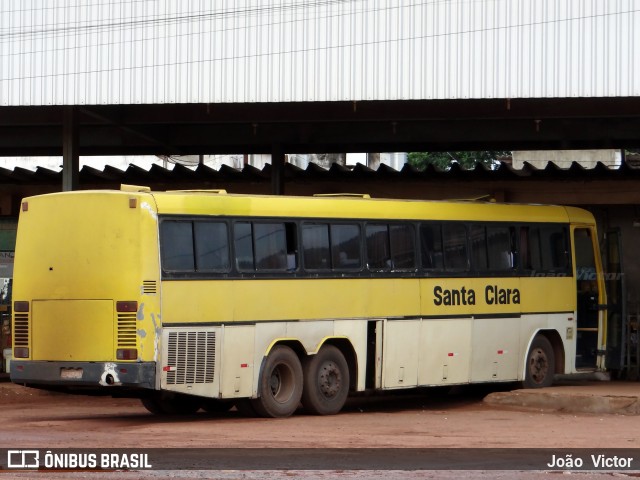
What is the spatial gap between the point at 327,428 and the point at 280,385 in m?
1.97

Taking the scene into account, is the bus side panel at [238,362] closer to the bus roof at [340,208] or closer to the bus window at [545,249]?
the bus roof at [340,208]

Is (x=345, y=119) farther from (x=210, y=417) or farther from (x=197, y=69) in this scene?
(x=210, y=417)

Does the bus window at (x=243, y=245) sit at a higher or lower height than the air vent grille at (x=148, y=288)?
higher

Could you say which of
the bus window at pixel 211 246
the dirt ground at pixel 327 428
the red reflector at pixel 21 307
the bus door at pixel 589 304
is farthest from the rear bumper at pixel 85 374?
the bus door at pixel 589 304

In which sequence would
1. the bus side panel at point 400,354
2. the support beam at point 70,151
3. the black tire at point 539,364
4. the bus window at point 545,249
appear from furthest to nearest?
the support beam at point 70,151 < the black tire at point 539,364 < the bus window at point 545,249 < the bus side panel at point 400,354

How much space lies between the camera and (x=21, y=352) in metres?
16.8

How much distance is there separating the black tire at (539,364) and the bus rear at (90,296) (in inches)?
305

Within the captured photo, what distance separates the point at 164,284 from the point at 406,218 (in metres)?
4.67

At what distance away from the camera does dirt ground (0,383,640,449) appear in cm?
1392

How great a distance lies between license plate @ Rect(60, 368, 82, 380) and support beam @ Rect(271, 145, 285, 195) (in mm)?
9820

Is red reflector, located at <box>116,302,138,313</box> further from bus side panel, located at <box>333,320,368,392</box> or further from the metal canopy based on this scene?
the metal canopy

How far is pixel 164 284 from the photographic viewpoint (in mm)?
16219

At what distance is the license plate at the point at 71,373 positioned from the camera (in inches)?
637

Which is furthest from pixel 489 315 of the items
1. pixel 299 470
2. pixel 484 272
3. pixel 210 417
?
pixel 299 470
